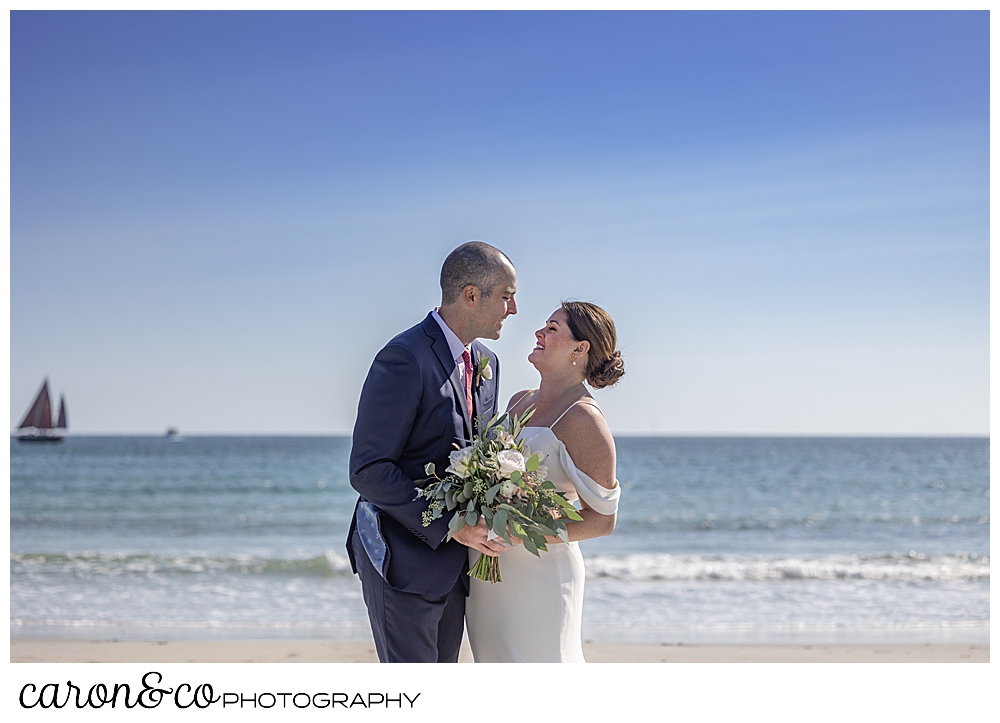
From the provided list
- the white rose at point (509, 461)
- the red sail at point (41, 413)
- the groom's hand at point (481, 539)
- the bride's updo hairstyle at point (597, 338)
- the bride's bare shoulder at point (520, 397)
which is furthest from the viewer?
the red sail at point (41, 413)

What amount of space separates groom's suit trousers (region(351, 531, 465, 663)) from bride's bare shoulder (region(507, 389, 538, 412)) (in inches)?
34.5

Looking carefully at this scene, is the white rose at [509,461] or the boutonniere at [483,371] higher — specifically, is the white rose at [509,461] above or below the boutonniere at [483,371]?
below

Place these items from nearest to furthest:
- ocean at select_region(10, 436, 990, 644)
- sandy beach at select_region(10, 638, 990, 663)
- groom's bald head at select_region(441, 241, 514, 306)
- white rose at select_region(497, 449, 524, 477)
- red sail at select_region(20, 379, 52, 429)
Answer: white rose at select_region(497, 449, 524, 477) < groom's bald head at select_region(441, 241, 514, 306) < sandy beach at select_region(10, 638, 990, 663) < ocean at select_region(10, 436, 990, 644) < red sail at select_region(20, 379, 52, 429)

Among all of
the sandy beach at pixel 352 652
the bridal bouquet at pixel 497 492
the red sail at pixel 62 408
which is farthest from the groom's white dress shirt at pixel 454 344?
the red sail at pixel 62 408

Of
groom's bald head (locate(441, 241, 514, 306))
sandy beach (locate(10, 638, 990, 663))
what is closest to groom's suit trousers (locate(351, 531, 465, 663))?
groom's bald head (locate(441, 241, 514, 306))

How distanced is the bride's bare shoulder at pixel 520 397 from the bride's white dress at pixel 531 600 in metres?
0.31

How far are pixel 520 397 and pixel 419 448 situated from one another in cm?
72

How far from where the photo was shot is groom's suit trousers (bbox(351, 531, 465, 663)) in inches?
118

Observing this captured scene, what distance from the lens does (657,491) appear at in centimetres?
2064

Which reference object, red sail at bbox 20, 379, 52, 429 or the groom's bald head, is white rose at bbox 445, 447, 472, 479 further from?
red sail at bbox 20, 379, 52, 429

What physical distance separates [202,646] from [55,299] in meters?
12.8

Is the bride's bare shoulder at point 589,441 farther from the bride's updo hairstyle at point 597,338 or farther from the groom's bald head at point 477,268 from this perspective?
the groom's bald head at point 477,268

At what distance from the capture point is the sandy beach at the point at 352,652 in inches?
235
